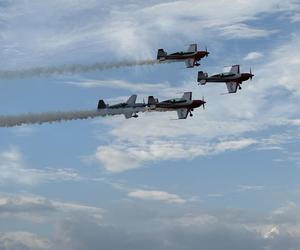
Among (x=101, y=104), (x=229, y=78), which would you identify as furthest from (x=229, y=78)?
(x=101, y=104)

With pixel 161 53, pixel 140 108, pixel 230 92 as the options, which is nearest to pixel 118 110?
pixel 140 108

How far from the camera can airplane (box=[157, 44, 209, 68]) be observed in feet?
605

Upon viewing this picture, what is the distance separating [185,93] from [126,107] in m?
20.5

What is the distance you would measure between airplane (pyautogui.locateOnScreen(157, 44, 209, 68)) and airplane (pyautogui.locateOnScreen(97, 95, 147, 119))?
17.4 meters

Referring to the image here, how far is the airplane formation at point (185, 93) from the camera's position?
17900cm

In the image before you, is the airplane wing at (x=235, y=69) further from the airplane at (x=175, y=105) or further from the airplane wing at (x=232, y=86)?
the airplane at (x=175, y=105)

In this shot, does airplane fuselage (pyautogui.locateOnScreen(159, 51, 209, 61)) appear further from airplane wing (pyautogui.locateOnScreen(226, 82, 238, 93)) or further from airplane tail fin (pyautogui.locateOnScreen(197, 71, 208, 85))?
airplane wing (pyautogui.locateOnScreen(226, 82, 238, 93))

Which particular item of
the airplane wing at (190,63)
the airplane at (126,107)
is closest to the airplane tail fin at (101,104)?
the airplane at (126,107)

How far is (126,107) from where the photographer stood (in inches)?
7160

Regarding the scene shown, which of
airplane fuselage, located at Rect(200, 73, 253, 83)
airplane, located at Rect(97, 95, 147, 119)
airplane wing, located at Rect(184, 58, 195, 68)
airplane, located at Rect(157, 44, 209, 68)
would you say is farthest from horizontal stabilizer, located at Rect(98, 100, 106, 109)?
airplane fuselage, located at Rect(200, 73, 253, 83)

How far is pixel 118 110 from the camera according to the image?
180 metres

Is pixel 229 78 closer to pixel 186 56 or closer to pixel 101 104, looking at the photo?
pixel 186 56

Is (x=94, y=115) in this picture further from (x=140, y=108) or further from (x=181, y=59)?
(x=181, y=59)

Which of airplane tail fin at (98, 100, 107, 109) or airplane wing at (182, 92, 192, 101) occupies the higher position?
airplane wing at (182, 92, 192, 101)
